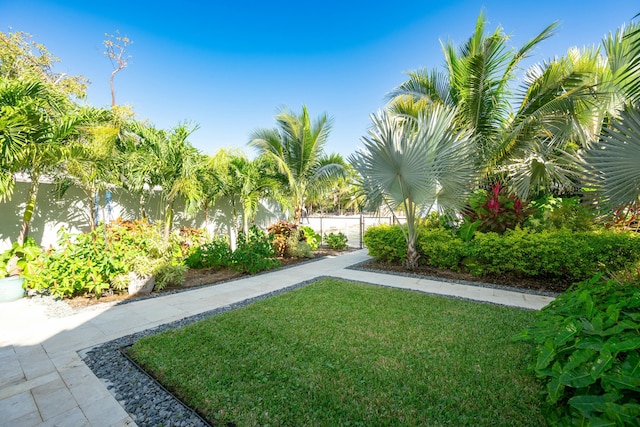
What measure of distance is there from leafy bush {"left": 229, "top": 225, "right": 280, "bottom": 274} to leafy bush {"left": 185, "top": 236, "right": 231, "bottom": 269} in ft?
0.92

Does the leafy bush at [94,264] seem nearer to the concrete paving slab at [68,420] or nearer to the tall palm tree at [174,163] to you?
the tall palm tree at [174,163]

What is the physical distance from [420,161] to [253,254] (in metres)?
4.47

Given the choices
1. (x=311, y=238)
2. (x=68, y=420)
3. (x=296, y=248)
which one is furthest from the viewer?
(x=311, y=238)

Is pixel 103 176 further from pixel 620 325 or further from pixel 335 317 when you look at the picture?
pixel 620 325

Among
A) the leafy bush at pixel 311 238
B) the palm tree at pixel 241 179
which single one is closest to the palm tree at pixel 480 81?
the palm tree at pixel 241 179

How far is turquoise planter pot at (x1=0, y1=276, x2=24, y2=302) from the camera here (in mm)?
4871

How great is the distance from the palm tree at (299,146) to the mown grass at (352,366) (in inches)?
251

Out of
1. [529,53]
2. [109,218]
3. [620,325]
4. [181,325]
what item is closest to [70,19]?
[109,218]

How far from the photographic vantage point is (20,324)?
3926 mm

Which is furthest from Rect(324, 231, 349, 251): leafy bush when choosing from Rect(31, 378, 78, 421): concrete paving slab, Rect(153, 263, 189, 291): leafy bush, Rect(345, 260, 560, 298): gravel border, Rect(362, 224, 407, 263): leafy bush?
Rect(31, 378, 78, 421): concrete paving slab

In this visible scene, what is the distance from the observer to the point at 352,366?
2.73 metres

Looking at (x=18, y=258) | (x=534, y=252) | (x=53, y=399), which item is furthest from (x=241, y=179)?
(x=534, y=252)

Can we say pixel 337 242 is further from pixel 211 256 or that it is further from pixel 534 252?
pixel 534 252

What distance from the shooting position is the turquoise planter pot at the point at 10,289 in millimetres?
4871
